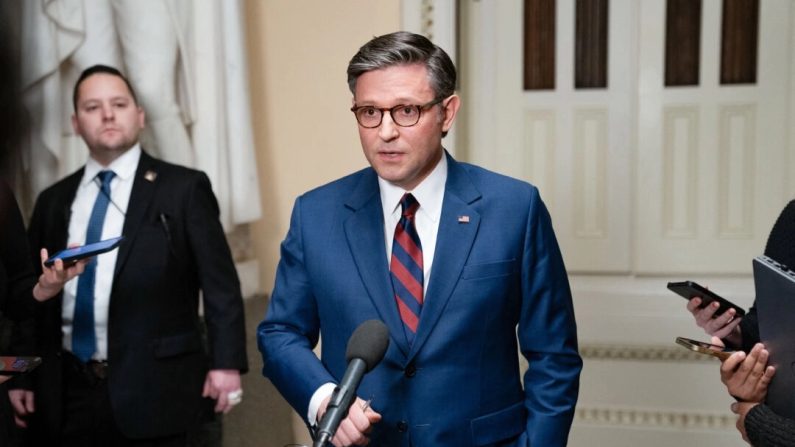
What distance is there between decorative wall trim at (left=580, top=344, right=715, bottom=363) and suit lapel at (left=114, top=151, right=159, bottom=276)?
206 centimetres

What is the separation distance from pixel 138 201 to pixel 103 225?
133mm

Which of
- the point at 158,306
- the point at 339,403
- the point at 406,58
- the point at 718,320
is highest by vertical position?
the point at 406,58

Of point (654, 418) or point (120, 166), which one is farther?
point (654, 418)

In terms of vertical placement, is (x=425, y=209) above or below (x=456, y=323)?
above

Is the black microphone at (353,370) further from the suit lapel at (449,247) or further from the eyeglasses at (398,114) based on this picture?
the eyeglasses at (398,114)

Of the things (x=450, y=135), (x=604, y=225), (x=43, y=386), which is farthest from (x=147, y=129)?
(x=604, y=225)

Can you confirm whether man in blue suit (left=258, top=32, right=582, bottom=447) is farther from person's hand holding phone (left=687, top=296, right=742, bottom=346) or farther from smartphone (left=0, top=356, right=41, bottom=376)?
smartphone (left=0, top=356, right=41, bottom=376)

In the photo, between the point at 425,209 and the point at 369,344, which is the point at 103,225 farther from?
the point at 369,344

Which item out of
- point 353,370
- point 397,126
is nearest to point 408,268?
point 397,126

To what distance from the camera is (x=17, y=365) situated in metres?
1.84

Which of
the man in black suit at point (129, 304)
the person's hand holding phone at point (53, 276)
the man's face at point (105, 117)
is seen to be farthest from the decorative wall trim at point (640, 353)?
the person's hand holding phone at point (53, 276)

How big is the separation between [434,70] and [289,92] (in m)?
1.95

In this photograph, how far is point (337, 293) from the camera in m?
1.80

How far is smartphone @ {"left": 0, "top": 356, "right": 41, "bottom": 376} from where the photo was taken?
1820 mm
